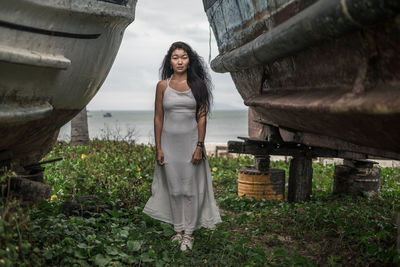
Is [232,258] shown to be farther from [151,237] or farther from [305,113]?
[305,113]

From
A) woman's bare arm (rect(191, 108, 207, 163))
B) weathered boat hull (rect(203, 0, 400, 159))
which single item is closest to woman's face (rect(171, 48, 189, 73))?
woman's bare arm (rect(191, 108, 207, 163))

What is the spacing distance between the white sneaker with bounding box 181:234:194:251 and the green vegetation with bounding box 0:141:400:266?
6 cm

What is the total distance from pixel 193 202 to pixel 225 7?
5.38 feet

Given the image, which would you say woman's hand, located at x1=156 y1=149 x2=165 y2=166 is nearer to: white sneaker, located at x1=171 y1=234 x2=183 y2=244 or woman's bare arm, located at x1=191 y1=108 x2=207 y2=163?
woman's bare arm, located at x1=191 y1=108 x2=207 y2=163

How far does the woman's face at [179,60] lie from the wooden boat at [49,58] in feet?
1.90

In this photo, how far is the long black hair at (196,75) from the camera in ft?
12.1

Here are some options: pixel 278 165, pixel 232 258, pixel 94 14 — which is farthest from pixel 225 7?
pixel 278 165

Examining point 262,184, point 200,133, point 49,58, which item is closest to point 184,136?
point 200,133

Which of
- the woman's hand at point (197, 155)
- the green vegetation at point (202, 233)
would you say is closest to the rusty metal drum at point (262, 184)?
the green vegetation at point (202, 233)

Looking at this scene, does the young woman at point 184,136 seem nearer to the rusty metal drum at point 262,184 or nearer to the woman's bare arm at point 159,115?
the woman's bare arm at point 159,115

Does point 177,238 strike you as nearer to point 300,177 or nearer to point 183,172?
point 183,172

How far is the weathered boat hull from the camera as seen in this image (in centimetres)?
166

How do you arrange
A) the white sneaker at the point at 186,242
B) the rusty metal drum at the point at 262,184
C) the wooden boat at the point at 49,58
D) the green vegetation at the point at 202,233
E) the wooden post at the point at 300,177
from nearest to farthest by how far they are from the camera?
the wooden boat at the point at 49,58 → the green vegetation at the point at 202,233 → the white sneaker at the point at 186,242 → the wooden post at the point at 300,177 → the rusty metal drum at the point at 262,184

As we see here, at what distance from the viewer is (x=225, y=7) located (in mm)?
3387
